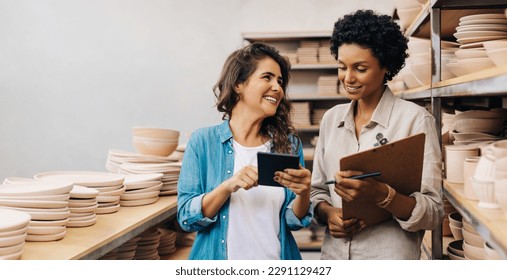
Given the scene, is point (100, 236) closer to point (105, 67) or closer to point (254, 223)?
point (254, 223)

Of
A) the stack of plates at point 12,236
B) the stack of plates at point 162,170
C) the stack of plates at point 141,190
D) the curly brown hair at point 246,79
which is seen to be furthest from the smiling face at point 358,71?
the stack of plates at point 162,170

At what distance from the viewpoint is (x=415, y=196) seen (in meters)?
1.78

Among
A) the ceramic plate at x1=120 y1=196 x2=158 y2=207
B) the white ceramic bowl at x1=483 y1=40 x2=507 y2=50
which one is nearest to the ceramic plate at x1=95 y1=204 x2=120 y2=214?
the ceramic plate at x1=120 y1=196 x2=158 y2=207

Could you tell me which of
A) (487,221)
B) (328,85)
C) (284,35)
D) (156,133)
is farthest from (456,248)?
(284,35)

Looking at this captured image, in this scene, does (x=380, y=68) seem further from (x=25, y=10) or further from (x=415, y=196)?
(x=25, y=10)

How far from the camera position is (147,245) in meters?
3.09

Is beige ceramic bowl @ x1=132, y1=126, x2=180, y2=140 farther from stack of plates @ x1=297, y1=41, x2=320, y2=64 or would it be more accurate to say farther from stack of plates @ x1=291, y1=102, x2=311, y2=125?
stack of plates @ x1=297, y1=41, x2=320, y2=64

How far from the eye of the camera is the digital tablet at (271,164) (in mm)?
1661

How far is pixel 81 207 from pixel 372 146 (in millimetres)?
1105

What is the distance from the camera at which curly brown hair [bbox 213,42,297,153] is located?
2.00m

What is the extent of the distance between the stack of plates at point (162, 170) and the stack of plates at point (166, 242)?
417 mm

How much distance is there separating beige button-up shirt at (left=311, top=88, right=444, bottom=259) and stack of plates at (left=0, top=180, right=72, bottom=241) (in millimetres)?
876
